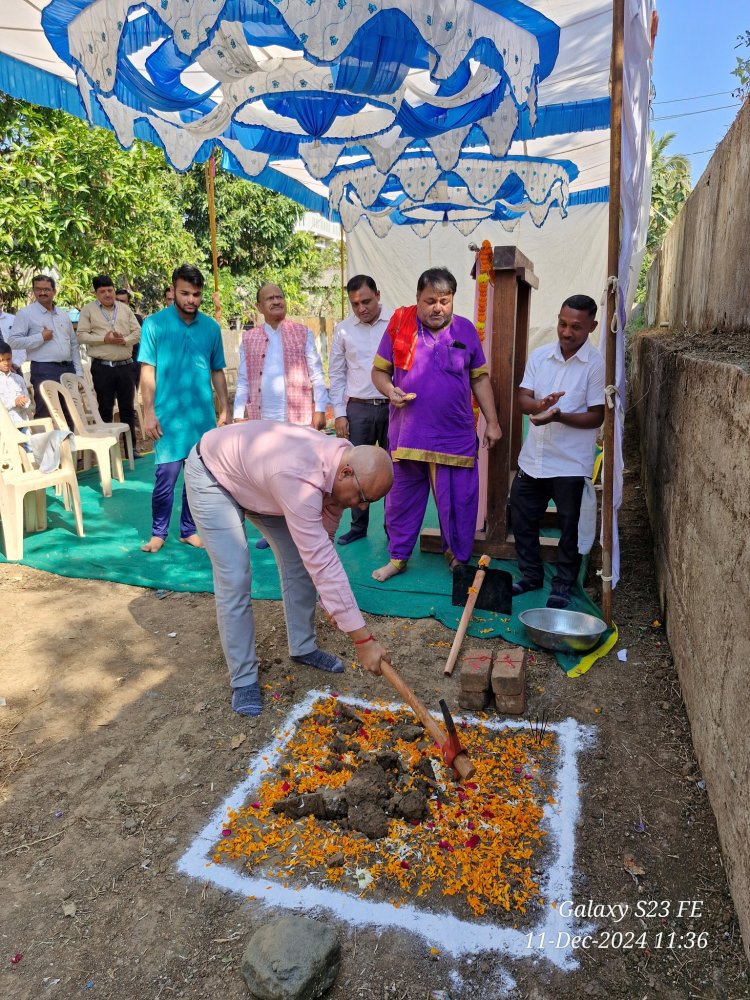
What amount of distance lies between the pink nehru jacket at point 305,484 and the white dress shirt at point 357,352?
245 cm

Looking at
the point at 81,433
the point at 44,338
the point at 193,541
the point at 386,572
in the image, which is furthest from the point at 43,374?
the point at 386,572

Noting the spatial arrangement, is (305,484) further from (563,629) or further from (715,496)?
(563,629)

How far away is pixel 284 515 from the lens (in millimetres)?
2938

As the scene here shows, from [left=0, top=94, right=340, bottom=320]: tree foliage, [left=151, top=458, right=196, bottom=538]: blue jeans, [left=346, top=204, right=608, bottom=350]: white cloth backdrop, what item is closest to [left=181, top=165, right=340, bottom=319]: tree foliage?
[left=346, top=204, right=608, bottom=350]: white cloth backdrop

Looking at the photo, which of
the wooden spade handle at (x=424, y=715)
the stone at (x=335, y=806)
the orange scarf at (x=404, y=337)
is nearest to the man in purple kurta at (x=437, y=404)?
the orange scarf at (x=404, y=337)

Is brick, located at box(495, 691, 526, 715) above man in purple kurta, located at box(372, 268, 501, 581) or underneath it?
underneath

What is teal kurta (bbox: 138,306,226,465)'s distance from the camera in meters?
4.92

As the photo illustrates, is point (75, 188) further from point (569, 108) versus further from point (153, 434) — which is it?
point (569, 108)

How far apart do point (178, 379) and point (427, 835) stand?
12.1 feet

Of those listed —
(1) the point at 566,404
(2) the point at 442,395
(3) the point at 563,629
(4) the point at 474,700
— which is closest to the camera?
(4) the point at 474,700

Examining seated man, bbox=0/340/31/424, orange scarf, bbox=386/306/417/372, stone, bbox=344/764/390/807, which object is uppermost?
orange scarf, bbox=386/306/417/372

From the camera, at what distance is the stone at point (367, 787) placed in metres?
2.56

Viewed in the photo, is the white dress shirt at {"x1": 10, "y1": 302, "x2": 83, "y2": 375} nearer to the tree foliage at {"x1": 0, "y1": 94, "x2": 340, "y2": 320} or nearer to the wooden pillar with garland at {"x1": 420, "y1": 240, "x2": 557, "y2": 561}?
the tree foliage at {"x1": 0, "y1": 94, "x2": 340, "y2": 320}

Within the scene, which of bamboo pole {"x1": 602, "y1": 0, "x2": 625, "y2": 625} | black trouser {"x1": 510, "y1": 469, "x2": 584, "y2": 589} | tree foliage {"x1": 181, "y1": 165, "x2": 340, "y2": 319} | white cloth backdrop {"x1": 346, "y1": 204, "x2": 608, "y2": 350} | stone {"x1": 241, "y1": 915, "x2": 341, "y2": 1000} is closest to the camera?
stone {"x1": 241, "y1": 915, "x2": 341, "y2": 1000}
